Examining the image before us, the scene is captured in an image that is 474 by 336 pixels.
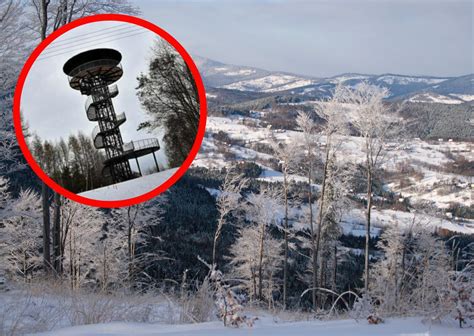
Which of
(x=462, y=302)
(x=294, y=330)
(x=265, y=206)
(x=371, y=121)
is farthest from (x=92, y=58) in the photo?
(x=265, y=206)

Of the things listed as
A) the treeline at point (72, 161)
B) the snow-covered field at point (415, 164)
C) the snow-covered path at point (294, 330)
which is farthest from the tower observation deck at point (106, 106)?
the snow-covered field at point (415, 164)

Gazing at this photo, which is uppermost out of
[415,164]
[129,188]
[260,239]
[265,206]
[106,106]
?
[106,106]

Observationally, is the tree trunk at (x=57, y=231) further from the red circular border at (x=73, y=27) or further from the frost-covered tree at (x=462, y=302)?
the frost-covered tree at (x=462, y=302)

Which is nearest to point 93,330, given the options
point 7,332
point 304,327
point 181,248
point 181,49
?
point 7,332

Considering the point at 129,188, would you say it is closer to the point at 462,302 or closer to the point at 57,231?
the point at 462,302

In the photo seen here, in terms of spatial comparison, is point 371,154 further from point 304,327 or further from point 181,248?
point 181,248

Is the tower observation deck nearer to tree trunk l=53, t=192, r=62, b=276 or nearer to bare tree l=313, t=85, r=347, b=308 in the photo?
tree trunk l=53, t=192, r=62, b=276

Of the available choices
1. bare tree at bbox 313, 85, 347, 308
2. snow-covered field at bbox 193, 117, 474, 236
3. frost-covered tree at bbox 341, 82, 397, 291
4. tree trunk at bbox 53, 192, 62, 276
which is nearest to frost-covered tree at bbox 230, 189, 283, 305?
bare tree at bbox 313, 85, 347, 308
